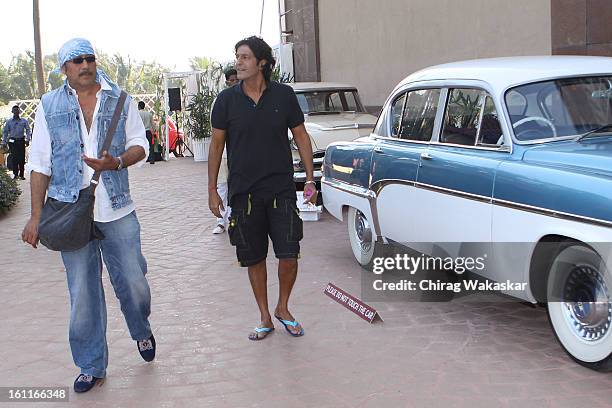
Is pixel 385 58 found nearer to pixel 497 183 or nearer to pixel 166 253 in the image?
pixel 166 253

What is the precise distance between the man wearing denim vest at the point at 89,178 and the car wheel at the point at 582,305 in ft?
7.78

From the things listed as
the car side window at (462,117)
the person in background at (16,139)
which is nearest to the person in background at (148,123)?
the person in background at (16,139)

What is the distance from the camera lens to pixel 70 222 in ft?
14.2

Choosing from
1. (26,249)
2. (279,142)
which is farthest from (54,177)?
(26,249)

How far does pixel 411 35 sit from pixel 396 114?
7769mm

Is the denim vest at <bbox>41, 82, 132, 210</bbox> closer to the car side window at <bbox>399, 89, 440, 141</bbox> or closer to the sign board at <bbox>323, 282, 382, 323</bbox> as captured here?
the sign board at <bbox>323, 282, 382, 323</bbox>

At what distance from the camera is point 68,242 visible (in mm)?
4352

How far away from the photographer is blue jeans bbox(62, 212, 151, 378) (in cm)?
451

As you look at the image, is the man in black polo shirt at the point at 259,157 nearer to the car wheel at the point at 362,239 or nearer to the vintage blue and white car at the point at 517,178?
the vintage blue and white car at the point at 517,178

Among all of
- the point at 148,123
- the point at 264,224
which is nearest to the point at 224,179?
the point at 264,224

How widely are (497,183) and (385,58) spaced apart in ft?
35.1

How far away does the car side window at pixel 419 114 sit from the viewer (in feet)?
19.8

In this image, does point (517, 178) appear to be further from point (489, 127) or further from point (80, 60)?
point (80, 60)

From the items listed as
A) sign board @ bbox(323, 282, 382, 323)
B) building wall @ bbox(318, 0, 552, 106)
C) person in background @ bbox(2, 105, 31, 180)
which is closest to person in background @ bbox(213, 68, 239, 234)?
sign board @ bbox(323, 282, 382, 323)
